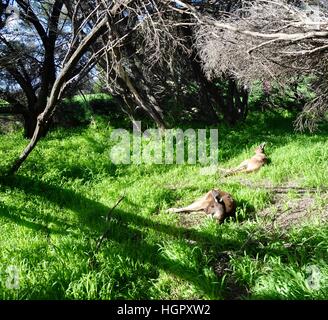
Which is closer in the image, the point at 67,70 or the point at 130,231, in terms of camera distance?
the point at 130,231

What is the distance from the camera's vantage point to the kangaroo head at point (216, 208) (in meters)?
4.99

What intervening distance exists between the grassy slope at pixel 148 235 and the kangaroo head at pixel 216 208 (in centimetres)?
14

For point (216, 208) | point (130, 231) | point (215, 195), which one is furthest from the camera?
point (215, 195)

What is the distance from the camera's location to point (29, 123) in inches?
438

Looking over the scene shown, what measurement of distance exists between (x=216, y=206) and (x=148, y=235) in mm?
1024

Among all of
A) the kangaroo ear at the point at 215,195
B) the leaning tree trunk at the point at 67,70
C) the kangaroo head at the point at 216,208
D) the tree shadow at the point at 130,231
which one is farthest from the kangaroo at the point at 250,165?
the leaning tree trunk at the point at 67,70

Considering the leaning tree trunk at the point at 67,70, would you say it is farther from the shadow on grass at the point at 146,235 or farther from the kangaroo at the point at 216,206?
the kangaroo at the point at 216,206

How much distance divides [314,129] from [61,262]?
25.5 feet

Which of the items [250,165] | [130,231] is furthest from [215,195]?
[250,165]

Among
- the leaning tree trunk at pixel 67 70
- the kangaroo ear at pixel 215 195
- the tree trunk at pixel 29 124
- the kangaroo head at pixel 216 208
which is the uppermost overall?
the leaning tree trunk at pixel 67 70

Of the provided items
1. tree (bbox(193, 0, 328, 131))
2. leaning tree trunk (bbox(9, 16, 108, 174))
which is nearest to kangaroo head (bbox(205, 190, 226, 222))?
tree (bbox(193, 0, 328, 131))

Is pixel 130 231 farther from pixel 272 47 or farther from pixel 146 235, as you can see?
pixel 272 47

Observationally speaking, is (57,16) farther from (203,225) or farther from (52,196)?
(203,225)

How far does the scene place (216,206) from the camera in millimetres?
→ 5078
